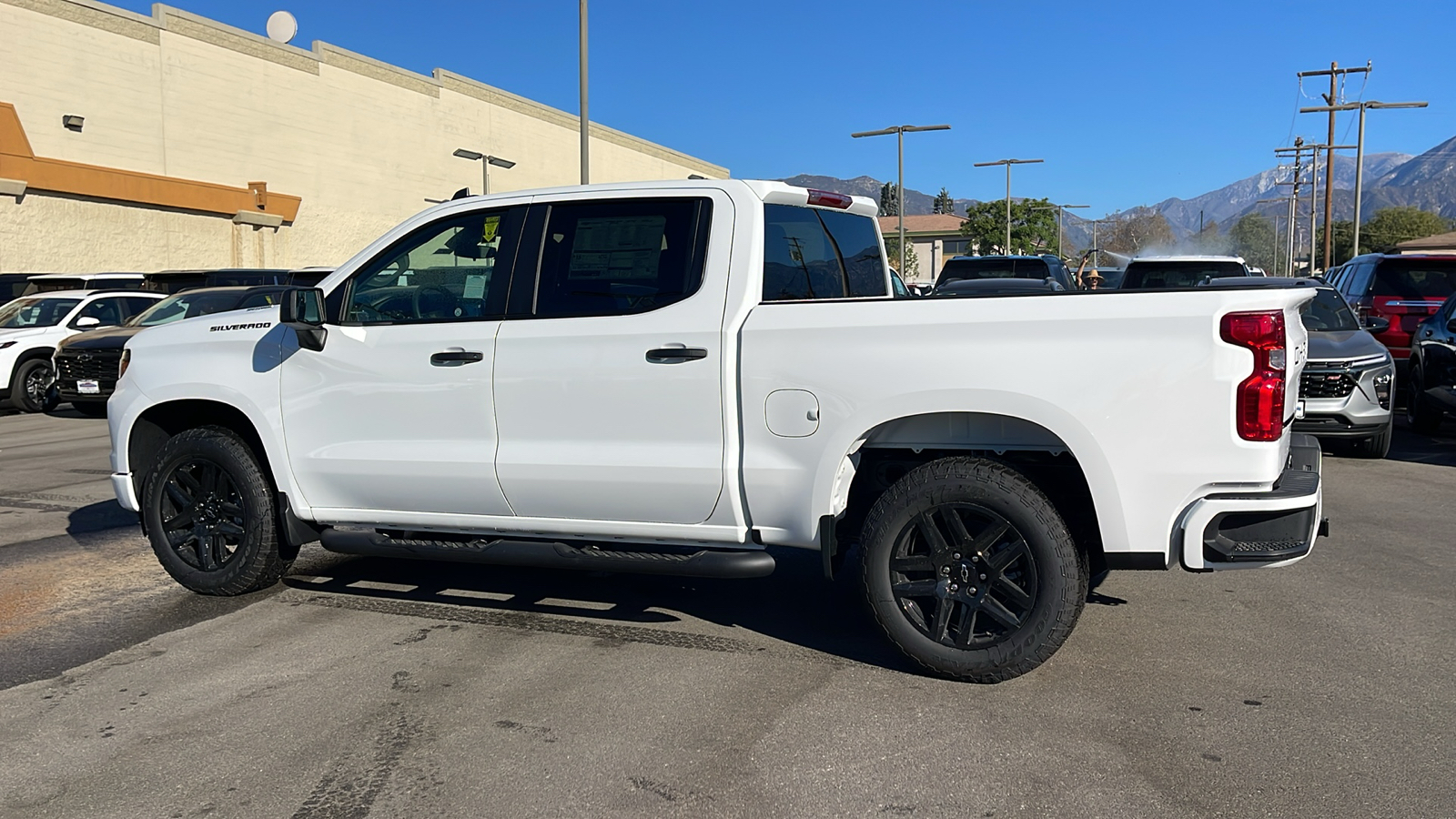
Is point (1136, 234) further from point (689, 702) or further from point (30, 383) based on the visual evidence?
point (689, 702)

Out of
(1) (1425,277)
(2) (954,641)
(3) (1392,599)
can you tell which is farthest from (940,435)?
(1) (1425,277)

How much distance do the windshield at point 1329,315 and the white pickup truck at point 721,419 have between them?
7137mm

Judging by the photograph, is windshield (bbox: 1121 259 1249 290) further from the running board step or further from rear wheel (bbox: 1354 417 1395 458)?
the running board step

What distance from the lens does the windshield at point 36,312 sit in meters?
17.4

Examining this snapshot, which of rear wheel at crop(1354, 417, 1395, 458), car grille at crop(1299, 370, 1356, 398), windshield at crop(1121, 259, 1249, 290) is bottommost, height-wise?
rear wheel at crop(1354, 417, 1395, 458)

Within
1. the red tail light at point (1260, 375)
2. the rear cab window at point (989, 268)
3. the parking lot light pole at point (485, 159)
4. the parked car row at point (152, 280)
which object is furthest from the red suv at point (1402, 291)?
the parked car row at point (152, 280)

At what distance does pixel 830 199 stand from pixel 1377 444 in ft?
23.8

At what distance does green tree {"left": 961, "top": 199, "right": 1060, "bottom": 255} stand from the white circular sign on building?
203 feet

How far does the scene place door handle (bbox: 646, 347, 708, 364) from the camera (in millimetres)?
4941

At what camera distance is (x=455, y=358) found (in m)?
5.38

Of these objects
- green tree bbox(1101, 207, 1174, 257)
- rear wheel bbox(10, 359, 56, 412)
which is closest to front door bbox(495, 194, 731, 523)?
rear wheel bbox(10, 359, 56, 412)

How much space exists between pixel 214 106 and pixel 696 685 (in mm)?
35699

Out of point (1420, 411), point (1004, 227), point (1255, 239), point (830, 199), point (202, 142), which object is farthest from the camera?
point (1255, 239)

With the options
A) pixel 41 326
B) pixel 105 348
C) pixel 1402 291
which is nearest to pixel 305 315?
pixel 105 348
